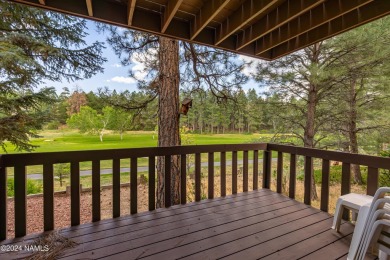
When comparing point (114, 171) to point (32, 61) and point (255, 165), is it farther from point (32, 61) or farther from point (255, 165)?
point (32, 61)

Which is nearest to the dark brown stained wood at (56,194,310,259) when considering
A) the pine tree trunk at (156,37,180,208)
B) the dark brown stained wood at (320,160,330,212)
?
the dark brown stained wood at (320,160,330,212)

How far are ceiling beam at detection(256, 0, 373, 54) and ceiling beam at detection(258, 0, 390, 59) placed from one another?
0.28 meters

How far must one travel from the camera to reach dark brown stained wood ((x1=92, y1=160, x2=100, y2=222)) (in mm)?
2428

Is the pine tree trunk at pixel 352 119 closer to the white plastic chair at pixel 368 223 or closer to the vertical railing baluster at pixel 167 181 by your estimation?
the white plastic chair at pixel 368 223

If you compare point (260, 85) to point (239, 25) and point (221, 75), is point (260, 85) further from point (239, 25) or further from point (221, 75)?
point (239, 25)

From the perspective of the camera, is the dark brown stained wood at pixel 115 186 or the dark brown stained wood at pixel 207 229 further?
the dark brown stained wood at pixel 115 186

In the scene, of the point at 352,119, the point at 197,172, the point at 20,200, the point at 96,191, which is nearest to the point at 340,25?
the point at 197,172

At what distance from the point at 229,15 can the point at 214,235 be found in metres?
2.50

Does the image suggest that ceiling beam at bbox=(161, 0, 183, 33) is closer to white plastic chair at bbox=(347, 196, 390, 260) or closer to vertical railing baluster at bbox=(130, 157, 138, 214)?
vertical railing baluster at bbox=(130, 157, 138, 214)

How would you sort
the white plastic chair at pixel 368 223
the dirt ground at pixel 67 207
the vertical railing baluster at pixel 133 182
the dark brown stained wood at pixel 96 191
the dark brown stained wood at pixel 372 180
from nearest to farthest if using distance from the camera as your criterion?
the white plastic chair at pixel 368 223
the dark brown stained wood at pixel 372 180
the dark brown stained wood at pixel 96 191
the vertical railing baluster at pixel 133 182
the dirt ground at pixel 67 207

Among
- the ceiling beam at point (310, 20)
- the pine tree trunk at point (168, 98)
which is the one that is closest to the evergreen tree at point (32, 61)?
the pine tree trunk at point (168, 98)

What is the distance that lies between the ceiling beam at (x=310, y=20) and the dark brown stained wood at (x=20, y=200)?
11.0 feet

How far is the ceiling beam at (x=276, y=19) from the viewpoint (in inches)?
78.3

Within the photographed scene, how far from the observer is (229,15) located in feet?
8.05
